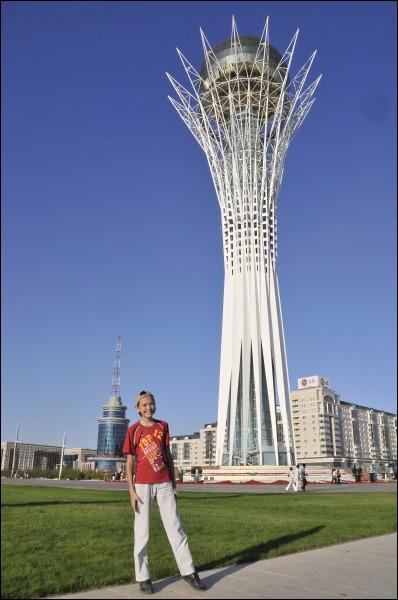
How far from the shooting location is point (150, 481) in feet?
17.4

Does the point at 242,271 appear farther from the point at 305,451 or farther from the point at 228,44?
the point at 305,451

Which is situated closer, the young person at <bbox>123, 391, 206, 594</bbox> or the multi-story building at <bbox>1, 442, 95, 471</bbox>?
the young person at <bbox>123, 391, 206, 594</bbox>

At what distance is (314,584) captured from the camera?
482cm

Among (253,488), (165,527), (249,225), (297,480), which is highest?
(249,225)

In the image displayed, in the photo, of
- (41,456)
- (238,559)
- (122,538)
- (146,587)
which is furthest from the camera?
(41,456)

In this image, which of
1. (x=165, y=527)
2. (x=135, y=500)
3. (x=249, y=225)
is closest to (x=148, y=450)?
(x=135, y=500)

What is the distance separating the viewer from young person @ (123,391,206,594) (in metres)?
5.05

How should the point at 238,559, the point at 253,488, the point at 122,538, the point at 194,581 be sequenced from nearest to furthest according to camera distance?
the point at 194,581 < the point at 238,559 < the point at 122,538 < the point at 253,488

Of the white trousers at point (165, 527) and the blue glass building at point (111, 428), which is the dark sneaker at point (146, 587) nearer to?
the white trousers at point (165, 527)

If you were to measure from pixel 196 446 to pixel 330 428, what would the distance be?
49270mm

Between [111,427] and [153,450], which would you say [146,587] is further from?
[111,427]

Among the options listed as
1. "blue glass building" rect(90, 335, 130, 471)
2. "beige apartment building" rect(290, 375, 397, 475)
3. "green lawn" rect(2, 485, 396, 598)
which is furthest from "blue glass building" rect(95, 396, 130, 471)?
"green lawn" rect(2, 485, 396, 598)

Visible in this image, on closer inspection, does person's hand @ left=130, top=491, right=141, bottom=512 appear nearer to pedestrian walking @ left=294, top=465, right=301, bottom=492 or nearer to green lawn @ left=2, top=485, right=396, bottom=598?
green lawn @ left=2, top=485, right=396, bottom=598

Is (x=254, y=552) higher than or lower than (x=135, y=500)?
lower
